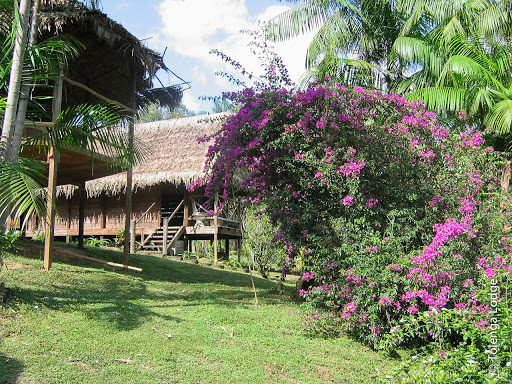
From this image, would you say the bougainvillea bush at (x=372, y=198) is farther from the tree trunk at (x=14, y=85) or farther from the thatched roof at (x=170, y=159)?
the thatched roof at (x=170, y=159)

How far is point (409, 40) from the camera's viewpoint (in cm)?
1010

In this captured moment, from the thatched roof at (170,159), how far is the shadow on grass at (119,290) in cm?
545

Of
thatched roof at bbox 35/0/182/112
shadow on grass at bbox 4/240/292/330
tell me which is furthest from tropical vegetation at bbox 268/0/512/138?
shadow on grass at bbox 4/240/292/330

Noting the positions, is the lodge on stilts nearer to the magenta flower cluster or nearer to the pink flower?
the magenta flower cluster

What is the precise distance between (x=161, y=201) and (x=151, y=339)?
13583 millimetres

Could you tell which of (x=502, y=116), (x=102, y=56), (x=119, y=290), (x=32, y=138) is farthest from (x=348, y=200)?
(x=102, y=56)

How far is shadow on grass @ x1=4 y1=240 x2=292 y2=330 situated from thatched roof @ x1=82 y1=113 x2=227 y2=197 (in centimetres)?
545

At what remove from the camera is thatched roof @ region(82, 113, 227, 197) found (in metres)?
16.1

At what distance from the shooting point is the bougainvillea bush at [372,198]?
19.0ft

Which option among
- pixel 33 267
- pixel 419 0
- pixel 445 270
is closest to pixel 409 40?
pixel 419 0

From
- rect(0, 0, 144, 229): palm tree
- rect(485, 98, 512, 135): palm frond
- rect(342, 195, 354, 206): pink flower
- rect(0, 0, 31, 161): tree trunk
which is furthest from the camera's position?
rect(485, 98, 512, 135): palm frond

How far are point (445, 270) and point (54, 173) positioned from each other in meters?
6.19

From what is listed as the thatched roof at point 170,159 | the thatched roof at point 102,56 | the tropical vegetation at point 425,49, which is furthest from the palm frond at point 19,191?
the thatched roof at point 170,159

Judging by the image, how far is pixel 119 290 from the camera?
740 centimetres
